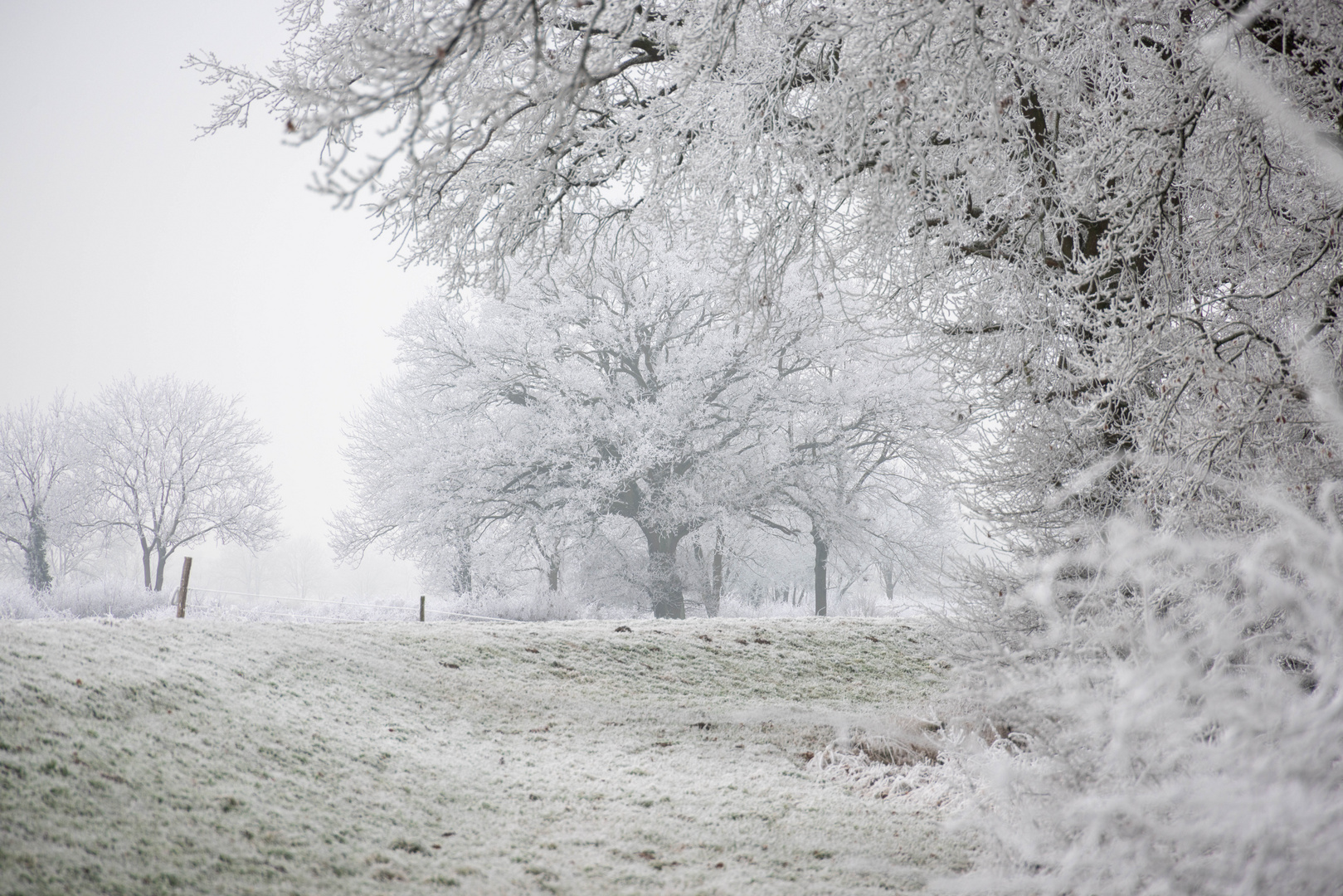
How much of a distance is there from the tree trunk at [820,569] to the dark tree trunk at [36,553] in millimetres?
21564

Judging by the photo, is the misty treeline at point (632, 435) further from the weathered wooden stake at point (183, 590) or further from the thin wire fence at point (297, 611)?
the weathered wooden stake at point (183, 590)

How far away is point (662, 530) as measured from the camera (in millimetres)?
16250

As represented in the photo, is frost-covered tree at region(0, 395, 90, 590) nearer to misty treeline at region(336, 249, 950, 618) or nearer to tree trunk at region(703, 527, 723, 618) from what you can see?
misty treeline at region(336, 249, 950, 618)

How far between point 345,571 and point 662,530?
73.4 m

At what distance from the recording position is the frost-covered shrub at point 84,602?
40.6 ft

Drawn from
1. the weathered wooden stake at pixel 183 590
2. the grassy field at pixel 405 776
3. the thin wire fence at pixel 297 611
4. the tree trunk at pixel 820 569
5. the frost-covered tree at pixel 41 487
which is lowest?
the grassy field at pixel 405 776

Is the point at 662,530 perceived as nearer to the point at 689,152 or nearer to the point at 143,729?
the point at 689,152

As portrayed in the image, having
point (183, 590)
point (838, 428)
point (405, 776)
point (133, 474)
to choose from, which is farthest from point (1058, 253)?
point (133, 474)

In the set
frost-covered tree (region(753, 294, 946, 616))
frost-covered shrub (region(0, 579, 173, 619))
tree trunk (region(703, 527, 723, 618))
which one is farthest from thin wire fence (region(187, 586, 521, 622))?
frost-covered tree (region(753, 294, 946, 616))

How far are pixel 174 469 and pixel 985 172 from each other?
25052mm

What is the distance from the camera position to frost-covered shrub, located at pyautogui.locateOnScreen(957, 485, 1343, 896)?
6.56 feet

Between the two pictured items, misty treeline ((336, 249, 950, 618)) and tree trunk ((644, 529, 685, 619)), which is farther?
tree trunk ((644, 529, 685, 619))

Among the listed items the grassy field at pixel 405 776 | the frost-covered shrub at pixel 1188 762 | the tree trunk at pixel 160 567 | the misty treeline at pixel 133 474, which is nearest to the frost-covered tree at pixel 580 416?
the grassy field at pixel 405 776

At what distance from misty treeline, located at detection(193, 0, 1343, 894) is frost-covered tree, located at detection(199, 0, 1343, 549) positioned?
34 millimetres
